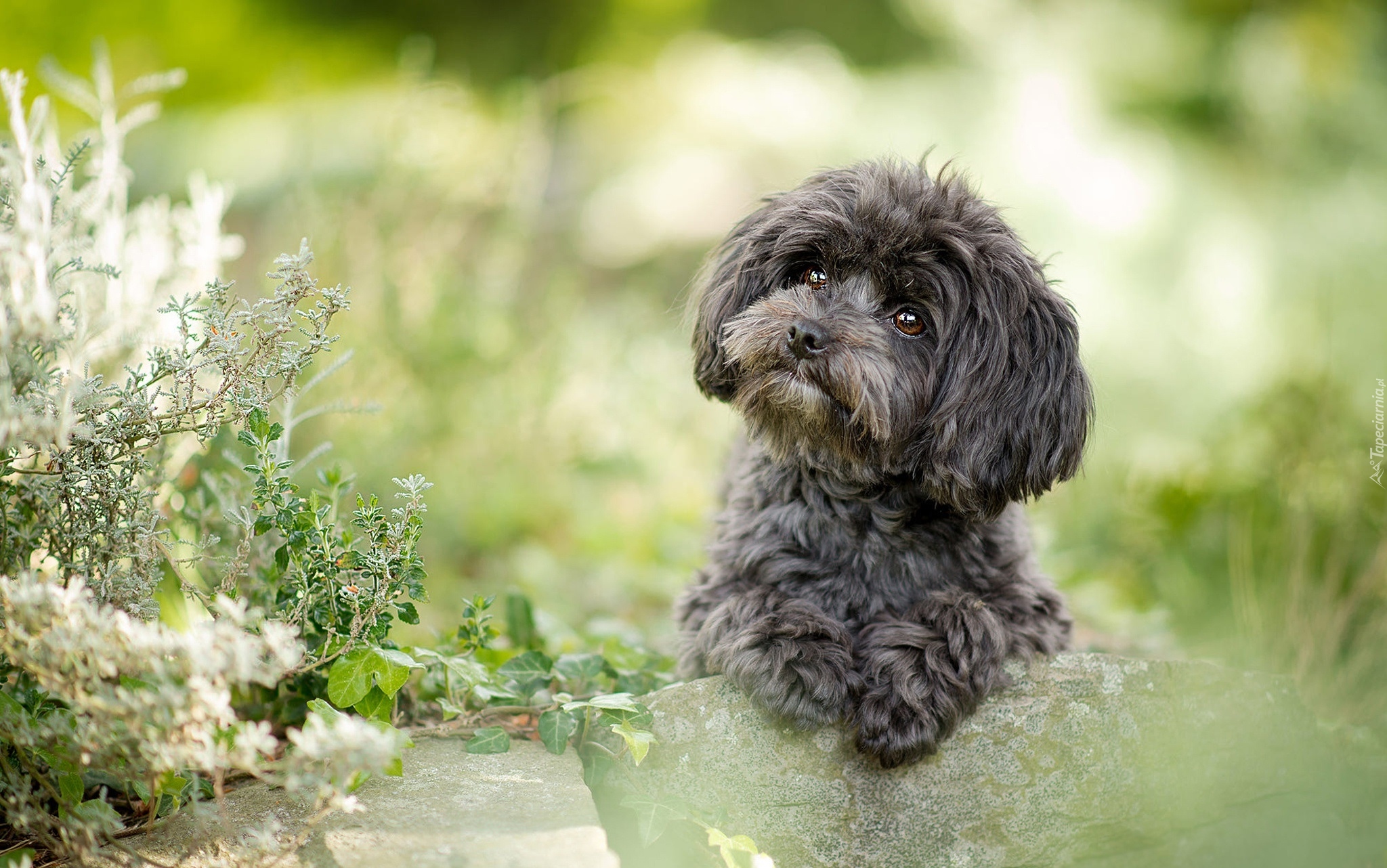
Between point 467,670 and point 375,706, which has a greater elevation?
point 467,670

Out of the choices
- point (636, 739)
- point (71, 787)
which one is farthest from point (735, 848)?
point (71, 787)

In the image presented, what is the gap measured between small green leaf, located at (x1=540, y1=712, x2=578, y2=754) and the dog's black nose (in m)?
1.16

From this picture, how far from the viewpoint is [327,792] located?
1.91 meters

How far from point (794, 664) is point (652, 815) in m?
0.52

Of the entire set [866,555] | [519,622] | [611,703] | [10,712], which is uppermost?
[866,555]

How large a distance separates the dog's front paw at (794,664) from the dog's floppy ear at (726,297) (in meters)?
0.82

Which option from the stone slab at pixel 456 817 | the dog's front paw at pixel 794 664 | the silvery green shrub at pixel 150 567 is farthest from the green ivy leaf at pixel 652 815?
the silvery green shrub at pixel 150 567

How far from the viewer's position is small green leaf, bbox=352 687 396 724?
8.34 feet

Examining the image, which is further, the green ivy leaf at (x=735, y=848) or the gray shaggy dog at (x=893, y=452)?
the gray shaggy dog at (x=893, y=452)

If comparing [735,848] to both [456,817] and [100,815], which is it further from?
[100,815]

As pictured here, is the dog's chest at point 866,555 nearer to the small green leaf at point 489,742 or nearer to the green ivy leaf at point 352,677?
the small green leaf at point 489,742

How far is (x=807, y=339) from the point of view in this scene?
9.23 ft

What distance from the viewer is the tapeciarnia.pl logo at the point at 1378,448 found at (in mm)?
4527

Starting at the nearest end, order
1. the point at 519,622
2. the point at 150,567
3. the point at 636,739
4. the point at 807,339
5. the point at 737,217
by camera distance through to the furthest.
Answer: the point at 150,567
the point at 636,739
the point at 807,339
the point at 519,622
the point at 737,217
